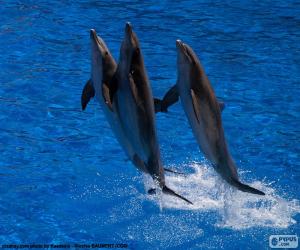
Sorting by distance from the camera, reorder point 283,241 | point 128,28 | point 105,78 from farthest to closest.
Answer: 1. point 283,241
2. point 105,78
3. point 128,28

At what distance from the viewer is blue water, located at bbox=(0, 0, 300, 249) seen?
246 inches

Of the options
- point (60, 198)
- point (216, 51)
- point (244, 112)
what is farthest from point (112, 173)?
point (216, 51)

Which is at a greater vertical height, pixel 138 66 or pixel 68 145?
pixel 138 66

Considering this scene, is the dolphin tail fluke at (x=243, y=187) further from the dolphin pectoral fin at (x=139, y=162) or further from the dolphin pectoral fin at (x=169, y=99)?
the dolphin pectoral fin at (x=169, y=99)

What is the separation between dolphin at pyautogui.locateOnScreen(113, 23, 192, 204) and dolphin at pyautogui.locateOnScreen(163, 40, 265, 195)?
20 cm

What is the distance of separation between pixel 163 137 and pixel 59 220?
84.5 inches

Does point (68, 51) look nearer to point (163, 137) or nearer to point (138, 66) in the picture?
A: point (163, 137)

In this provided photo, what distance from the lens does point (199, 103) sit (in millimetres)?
4926

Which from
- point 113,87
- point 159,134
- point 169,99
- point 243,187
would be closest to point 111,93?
point 113,87

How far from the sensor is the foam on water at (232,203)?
6.32 m

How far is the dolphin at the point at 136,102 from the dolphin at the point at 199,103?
0.67 feet

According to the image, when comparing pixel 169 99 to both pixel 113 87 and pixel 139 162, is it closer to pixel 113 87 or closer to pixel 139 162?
pixel 113 87

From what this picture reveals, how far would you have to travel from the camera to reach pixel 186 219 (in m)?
6.36

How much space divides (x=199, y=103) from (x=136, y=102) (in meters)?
0.50
